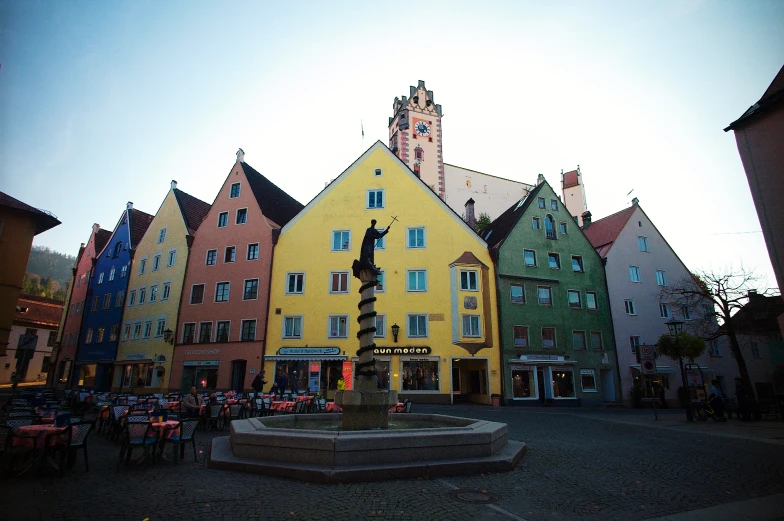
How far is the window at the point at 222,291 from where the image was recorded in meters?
33.7

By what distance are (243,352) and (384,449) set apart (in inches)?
1013

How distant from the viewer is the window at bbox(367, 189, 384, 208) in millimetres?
33500

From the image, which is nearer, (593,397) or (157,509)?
(157,509)

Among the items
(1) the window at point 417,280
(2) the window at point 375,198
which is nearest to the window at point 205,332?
(2) the window at point 375,198

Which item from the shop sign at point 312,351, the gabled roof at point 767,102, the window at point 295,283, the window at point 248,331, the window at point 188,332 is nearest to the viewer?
the gabled roof at point 767,102

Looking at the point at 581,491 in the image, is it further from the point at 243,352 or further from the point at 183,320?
the point at 183,320

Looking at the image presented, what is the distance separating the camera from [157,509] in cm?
612

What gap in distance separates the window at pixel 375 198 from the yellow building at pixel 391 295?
0.08m

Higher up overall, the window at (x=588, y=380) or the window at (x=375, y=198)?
the window at (x=375, y=198)

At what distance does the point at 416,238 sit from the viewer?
32406 millimetres

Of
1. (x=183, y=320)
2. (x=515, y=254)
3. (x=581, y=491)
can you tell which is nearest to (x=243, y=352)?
(x=183, y=320)

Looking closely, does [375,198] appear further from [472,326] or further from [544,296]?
[544,296]

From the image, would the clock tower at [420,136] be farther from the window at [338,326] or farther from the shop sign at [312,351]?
the shop sign at [312,351]

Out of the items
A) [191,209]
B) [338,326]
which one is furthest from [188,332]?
[191,209]
